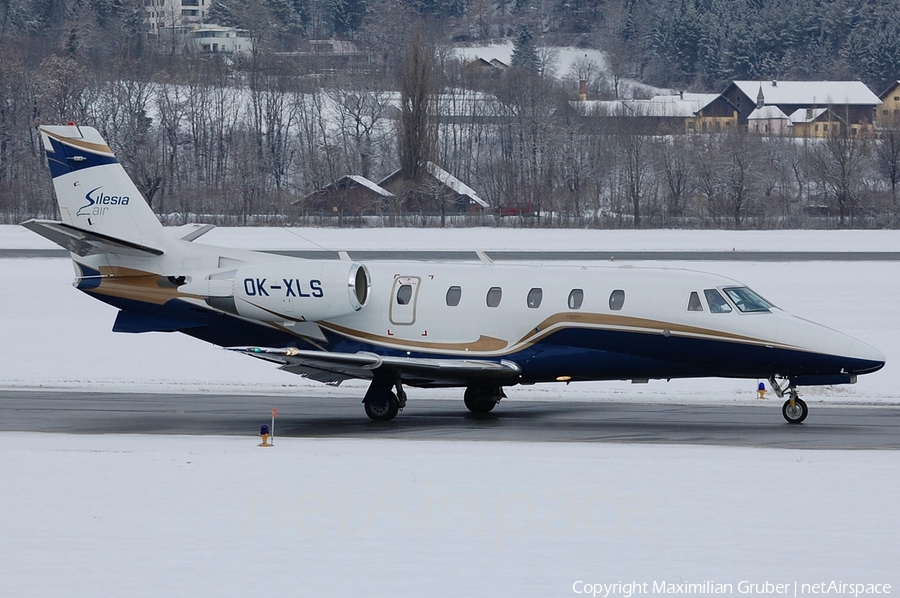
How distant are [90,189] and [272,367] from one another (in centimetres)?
640

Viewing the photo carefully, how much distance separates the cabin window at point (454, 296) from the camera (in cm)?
2053

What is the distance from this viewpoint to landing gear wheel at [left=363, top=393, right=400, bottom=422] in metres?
20.5

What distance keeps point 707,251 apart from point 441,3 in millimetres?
147452

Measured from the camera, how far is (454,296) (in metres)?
20.6

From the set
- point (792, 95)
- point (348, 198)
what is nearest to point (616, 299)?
point (348, 198)

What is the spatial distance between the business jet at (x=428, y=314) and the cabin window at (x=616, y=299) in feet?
0.08

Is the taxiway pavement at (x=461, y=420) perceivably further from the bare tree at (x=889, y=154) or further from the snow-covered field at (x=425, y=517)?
the bare tree at (x=889, y=154)

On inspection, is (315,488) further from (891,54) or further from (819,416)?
(891,54)

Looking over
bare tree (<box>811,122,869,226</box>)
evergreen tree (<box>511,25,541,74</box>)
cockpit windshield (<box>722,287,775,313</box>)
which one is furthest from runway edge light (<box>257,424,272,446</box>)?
evergreen tree (<box>511,25,541,74</box>)

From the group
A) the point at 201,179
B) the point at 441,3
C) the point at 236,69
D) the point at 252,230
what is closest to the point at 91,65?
the point at 236,69

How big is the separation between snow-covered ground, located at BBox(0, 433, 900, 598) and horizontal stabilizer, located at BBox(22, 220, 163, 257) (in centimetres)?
487

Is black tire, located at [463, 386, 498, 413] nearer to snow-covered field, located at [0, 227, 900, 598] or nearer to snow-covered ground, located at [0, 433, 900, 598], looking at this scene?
snow-covered field, located at [0, 227, 900, 598]

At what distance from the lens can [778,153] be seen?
94.2 metres

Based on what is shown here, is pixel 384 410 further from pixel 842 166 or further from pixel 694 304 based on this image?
pixel 842 166
